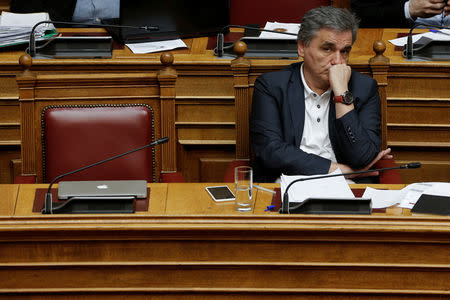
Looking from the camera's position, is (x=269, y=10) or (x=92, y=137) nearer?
(x=92, y=137)

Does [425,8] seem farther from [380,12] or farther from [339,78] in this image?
[339,78]

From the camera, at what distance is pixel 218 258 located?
1.77 meters

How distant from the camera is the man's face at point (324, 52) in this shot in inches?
97.3

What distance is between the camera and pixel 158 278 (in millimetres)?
1764

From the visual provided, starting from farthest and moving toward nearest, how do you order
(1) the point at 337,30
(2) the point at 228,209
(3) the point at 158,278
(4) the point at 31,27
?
(4) the point at 31,27 → (1) the point at 337,30 → (2) the point at 228,209 → (3) the point at 158,278

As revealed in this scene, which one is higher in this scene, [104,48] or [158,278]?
[104,48]

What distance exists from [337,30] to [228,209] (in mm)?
839

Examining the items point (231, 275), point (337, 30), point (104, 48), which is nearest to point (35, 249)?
point (231, 275)

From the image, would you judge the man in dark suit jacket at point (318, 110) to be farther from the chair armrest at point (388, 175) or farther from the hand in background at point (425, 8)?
the hand in background at point (425, 8)

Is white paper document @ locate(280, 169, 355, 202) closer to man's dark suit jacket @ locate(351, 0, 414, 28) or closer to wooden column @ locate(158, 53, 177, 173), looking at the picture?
wooden column @ locate(158, 53, 177, 173)

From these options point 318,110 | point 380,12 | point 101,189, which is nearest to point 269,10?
point 380,12

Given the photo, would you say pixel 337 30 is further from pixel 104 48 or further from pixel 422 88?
pixel 104 48

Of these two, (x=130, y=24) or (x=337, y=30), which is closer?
(x=337, y=30)

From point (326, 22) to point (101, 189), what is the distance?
Answer: 96cm
